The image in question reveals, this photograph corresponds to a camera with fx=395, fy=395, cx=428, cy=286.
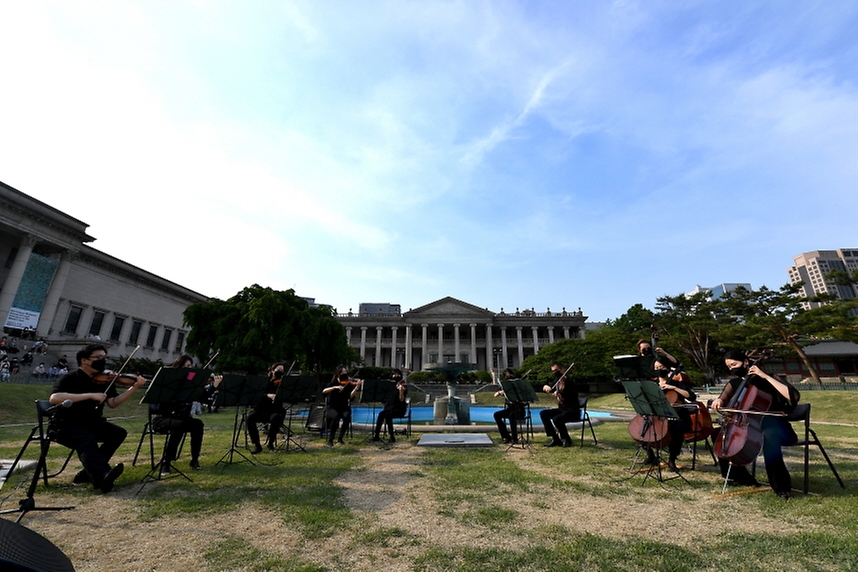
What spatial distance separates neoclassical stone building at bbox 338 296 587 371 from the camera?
64375mm

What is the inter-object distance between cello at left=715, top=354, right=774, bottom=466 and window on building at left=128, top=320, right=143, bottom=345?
48.2m

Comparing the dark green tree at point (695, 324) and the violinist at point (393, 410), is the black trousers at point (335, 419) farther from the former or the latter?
the dark green tree at point (695, 324)

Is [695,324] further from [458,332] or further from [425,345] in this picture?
[425,345]

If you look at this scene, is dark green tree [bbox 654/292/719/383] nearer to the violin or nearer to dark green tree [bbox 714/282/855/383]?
dark green tree [bbox 714/282/855/383]

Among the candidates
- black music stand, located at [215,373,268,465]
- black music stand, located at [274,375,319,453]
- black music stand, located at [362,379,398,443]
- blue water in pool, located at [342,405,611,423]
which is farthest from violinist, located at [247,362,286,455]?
blue water in pool, located at [342,405,611,423]

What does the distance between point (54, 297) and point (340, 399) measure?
35193 mm

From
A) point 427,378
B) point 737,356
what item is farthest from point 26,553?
point 427,378

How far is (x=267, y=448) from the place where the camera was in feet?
28.6

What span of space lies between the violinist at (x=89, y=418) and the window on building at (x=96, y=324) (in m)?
39.2

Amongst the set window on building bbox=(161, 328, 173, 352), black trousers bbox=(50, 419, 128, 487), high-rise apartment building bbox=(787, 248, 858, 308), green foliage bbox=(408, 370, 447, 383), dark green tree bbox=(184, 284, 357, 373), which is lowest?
black trousers bbox=(50, 419, 128, 487)

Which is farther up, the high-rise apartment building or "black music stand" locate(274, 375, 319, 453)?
the high-rise apartment building

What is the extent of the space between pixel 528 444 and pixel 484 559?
629 centimetres

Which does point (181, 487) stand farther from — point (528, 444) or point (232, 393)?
point (528, 444)

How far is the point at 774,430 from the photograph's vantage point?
489 cm
